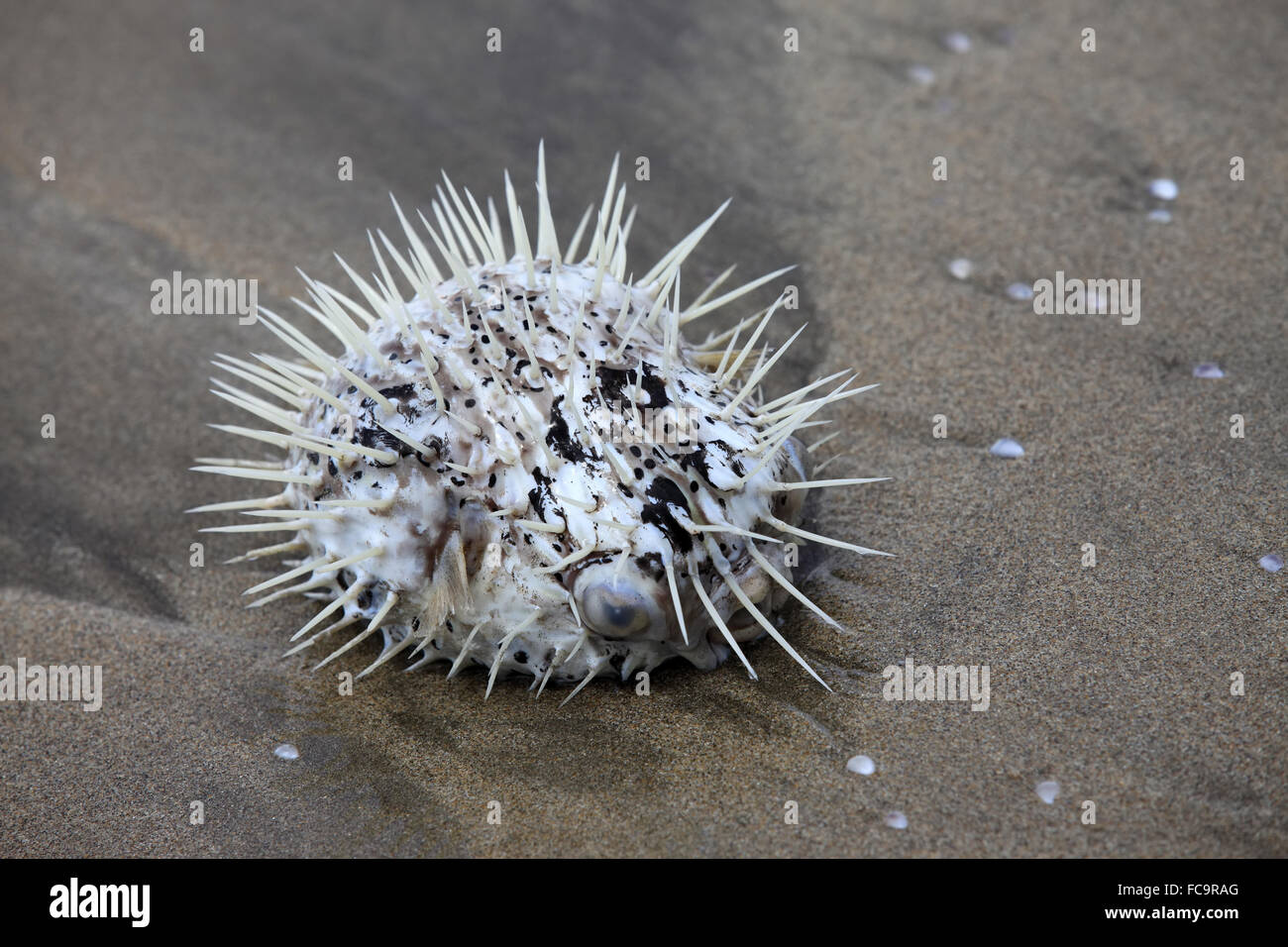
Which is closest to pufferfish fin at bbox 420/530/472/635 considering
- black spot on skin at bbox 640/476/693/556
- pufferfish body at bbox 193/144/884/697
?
pufferfish body at bbox 193/144/884/697

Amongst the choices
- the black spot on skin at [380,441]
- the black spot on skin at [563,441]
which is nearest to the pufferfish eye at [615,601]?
the black spot on skin at [563,441]

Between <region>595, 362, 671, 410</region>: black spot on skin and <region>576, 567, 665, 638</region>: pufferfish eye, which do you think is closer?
<region>576, 567, 665, 638</region>: pufferfish eye

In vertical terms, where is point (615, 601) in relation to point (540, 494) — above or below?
below

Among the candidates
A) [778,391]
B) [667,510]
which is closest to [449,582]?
[667,510]

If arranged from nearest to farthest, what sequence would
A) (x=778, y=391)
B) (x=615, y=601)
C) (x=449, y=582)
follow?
(x=615, y=601) < (x=449, y=582) < (x=778, y=391)

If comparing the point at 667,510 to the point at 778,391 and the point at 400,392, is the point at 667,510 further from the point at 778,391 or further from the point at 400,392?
the point at 778,391

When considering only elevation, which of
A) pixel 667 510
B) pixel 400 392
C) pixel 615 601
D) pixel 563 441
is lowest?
pixel 615 601

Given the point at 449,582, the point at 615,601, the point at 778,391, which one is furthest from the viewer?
the point at 778,391

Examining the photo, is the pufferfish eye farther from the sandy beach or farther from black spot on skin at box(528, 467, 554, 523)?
the sandy beach
